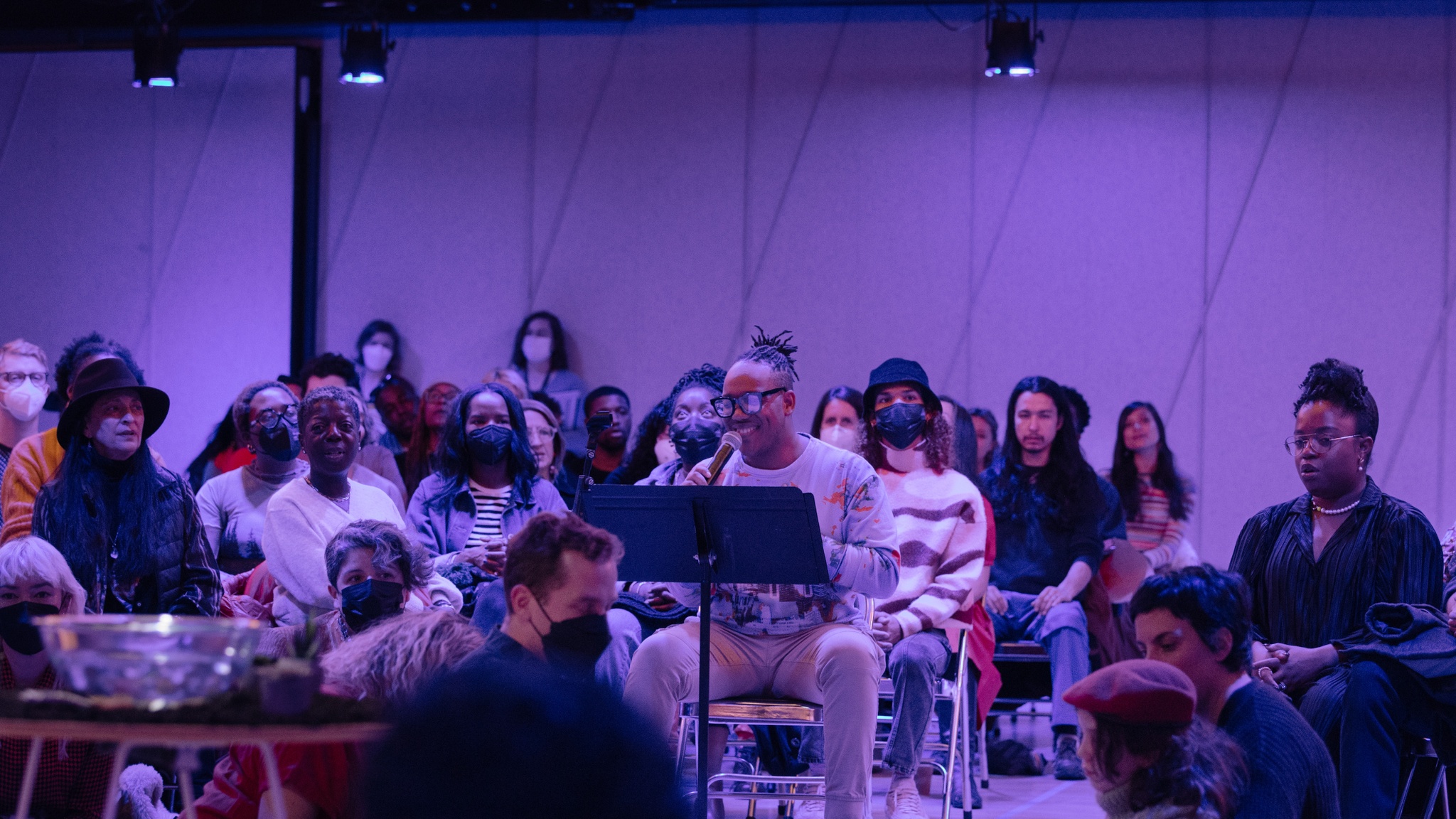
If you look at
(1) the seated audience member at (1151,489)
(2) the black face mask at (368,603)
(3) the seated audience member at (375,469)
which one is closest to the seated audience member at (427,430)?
(3) the seated audience member at (375,469)

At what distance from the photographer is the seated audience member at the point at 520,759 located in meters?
0.84

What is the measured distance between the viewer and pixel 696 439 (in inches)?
191

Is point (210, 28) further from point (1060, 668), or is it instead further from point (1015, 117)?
point (1060, 668)

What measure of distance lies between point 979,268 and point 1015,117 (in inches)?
33.6

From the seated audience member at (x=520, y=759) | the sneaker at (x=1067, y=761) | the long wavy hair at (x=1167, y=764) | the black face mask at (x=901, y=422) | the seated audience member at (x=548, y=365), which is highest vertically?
the seated audience member at (x=548, y=365)

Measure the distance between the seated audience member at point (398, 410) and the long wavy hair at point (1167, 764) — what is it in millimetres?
5340

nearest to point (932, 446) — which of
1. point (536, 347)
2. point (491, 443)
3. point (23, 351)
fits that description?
point (491, 443)

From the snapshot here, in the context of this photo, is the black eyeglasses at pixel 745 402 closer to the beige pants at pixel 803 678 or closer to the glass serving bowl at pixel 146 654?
the beige pants at pixel 803 678

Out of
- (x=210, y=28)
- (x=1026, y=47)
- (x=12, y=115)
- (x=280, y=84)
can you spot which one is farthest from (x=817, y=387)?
(x=12, y=115)

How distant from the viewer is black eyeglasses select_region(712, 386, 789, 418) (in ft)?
13.0

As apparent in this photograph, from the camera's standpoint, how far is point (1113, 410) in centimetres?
800

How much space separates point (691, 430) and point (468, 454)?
84 centimetres

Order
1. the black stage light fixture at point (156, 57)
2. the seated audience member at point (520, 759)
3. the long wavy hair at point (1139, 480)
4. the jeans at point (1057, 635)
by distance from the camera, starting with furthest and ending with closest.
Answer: the black stage light fixture at point (156, 57) < the long wavy hair at point (1139, 480) < the jeans at point (1057, 635) < the seated audience member at point (520, 759)

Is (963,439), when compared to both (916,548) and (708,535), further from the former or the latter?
(708,535)
